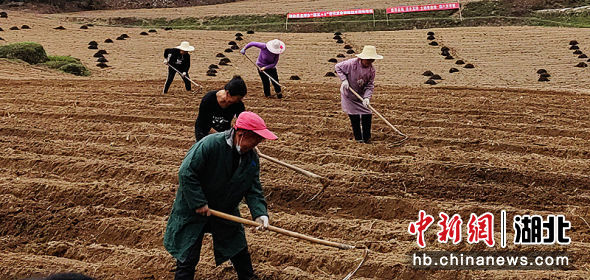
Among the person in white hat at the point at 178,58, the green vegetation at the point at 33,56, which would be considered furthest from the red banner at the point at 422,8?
the person in white hat at the point at 178,58

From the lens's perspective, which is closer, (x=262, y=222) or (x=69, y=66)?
(x=262, y=222)

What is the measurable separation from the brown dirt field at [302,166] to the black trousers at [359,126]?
254mm

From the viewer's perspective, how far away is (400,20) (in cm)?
3541

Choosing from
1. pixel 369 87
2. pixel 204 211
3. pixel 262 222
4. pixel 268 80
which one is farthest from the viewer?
pixel 268 80

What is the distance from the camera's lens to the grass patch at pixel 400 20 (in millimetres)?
33781

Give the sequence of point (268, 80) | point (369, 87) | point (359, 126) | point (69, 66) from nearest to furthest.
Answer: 1. point (369, 87)
2. point (359, 126)
3. point (268, 80)
4. point (69, 66)

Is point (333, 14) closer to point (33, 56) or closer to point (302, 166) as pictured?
point (33, 56)

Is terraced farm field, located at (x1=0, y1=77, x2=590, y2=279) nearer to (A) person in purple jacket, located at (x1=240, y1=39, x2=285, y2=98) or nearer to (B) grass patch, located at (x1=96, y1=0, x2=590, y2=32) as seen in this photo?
(A) person in purple jacket, located at (x1=240, y1=39, x2=285, y2=98)

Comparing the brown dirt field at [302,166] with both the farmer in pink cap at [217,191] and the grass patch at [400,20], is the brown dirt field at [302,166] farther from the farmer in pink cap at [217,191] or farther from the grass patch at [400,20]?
the grass patch at [400,20]

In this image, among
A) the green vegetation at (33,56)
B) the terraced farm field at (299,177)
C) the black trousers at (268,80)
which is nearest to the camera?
the terraced farm field at (299,177)

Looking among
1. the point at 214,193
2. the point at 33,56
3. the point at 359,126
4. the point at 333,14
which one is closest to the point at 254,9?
the point at 333,14

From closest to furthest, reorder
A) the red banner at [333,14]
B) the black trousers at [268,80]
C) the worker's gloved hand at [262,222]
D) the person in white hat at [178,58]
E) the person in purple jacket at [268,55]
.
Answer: the worker's gloved hand at [262,222] < the person in purple jacket at [268,55] < the black trousers at [268,80] < the person in white hat at [178,58] < the red banner at [333,14]

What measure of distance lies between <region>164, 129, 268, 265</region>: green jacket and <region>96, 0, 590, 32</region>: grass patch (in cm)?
3006

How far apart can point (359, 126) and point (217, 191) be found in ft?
17.7
